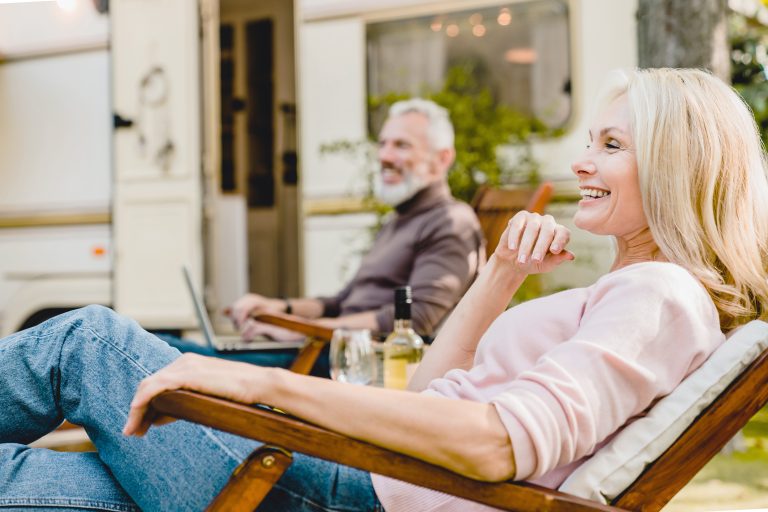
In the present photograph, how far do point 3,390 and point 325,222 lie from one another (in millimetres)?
2988

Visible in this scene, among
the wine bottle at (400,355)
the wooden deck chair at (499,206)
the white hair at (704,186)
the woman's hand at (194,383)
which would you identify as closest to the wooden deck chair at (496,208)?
the wooden deck chair at (499,206)

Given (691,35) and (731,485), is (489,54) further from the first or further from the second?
(731,485)

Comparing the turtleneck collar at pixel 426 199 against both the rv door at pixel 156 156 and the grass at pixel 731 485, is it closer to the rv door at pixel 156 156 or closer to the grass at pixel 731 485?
the grass at pixel 731 485

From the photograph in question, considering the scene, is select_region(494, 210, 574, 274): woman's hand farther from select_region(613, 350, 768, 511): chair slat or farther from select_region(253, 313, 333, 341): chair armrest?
select_region(253, 313, 333, 341): chair armrest

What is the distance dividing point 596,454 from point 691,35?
264 cm

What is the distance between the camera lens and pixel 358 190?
412 centimetres

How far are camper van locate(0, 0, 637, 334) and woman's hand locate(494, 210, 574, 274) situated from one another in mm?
2735

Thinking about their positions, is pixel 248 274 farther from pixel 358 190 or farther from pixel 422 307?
pixel 422 307

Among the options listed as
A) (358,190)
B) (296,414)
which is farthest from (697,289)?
(358,190)

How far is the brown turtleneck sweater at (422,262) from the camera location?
2646mm

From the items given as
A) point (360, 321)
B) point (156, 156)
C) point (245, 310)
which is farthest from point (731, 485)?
point (156, 156)

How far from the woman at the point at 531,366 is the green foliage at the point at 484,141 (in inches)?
94.7

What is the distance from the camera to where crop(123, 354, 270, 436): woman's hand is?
97cm

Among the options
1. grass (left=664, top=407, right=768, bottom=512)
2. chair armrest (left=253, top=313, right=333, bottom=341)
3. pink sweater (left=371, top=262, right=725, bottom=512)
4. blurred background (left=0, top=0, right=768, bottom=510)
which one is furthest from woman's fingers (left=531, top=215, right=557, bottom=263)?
blurred background (left=0, top=0, right=768, bottom=510)
